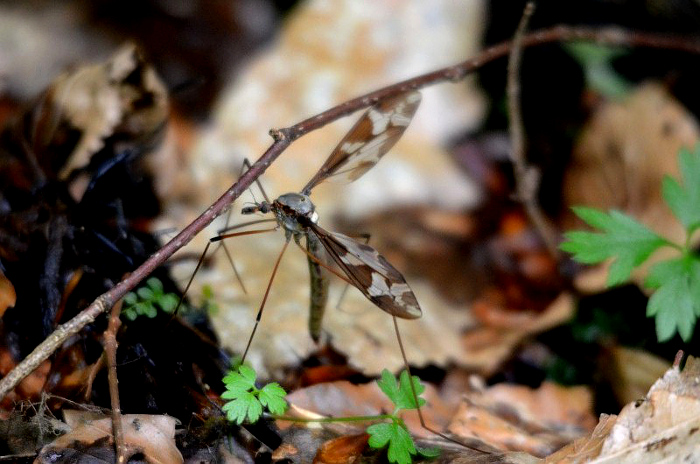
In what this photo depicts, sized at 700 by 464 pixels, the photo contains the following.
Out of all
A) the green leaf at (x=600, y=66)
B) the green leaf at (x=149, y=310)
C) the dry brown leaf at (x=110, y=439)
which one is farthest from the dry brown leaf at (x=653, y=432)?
the green leaf at (x=600, y=66)

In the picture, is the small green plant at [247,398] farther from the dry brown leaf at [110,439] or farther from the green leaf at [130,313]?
the green leaf at [130,313]

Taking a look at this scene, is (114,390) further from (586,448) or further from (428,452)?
(586,448)

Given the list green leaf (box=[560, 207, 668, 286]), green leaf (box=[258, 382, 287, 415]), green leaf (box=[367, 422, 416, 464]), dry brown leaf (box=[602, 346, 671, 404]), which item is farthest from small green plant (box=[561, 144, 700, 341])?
green leaf (box=[258, 382, 287, 415])

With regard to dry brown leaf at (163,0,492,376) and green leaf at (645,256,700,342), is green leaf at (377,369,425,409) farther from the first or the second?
green leaf at (645,256,700,342)

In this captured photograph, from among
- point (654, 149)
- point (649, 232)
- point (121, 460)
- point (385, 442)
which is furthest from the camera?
point (654, 149)

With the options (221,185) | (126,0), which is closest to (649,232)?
(221,185)

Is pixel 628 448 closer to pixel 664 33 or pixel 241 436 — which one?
pixel 241 436

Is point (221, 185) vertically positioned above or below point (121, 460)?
above
